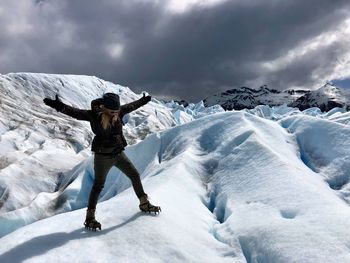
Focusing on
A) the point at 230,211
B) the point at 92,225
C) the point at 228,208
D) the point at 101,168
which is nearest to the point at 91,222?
the point at 92,225

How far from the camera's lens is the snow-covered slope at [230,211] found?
708cm

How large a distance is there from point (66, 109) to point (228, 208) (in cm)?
519

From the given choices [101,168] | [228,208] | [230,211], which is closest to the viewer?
[101,168]

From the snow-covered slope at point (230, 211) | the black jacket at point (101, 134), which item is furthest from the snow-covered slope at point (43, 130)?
the black jacket at point (101, 134)

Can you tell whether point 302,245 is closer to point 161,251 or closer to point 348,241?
point 348,241

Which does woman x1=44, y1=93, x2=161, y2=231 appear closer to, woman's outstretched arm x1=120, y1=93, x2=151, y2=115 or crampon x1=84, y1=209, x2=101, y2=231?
crampon x1=84, y1=209, x2=101, y2=231

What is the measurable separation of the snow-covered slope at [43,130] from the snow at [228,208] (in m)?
27.1

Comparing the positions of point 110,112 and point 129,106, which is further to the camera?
point 129,106

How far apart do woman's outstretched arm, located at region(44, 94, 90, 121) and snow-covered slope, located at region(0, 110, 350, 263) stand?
2.21 m

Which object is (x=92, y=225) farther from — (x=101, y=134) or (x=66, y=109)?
(x=66, y=109)

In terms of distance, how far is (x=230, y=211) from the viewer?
405 inches

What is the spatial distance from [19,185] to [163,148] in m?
35.6

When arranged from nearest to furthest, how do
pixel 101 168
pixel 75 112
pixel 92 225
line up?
pixel 75 112, pixel 92 225, pixel 101 168

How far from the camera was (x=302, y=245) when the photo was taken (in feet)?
24.0
